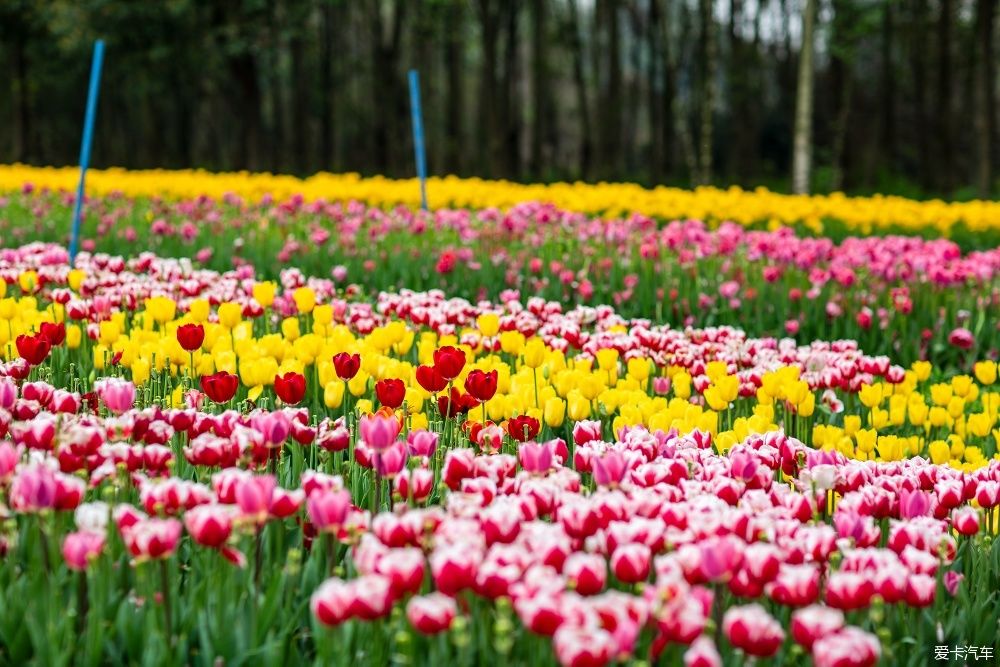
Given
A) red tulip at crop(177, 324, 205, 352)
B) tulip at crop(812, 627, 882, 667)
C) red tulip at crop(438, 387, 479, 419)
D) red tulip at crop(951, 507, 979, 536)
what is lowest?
red tulip at crop(951, 507, 979, 536)

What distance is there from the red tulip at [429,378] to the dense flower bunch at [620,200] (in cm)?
876

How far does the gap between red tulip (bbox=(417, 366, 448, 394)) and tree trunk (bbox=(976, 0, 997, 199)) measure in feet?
62.9

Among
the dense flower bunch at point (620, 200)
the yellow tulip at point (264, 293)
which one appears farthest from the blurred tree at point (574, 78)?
the yellow tulip at point (264, 293)

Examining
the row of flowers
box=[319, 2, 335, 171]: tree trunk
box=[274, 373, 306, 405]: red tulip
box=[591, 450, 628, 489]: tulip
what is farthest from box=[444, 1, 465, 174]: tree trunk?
box=[591, 450, 628, 489]: tulip

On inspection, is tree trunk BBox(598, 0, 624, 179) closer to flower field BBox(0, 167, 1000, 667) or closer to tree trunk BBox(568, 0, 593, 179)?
tree trunk BBox(568, 0, 593, 179)

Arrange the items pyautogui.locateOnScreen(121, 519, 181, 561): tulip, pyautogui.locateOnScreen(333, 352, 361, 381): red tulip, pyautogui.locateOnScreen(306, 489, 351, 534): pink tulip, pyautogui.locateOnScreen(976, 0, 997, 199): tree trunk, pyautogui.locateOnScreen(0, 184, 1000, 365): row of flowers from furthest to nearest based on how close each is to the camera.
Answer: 1. pyautogui.locateOnScreen(976, 0, 997, 199): tree trunk
2. pyautogui.locateOnScreen(0, 184, 1000, 365): row of flowers
3. pyautogui.locateOnScreen(333, 352, 361, 381): red tulip
4. pyautogui.locateOnScreen(306, 489, 351, 534): pink tulip
5. pyautogui.locateOnScreen(121, 519, 181, 561): tulip

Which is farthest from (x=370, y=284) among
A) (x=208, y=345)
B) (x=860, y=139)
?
(x=860, y=139)

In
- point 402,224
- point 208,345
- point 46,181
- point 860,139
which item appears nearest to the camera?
point 208,345

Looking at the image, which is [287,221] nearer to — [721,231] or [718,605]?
[721,231]

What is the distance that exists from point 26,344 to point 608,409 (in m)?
1.93

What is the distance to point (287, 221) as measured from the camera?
1089cm

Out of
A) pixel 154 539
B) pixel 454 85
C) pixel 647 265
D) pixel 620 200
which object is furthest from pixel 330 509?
pixel 454 85

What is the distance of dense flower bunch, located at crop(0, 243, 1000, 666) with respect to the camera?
6.51ft

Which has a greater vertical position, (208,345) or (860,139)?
(860,139)
